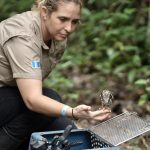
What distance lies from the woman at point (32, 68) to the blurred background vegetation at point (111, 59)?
1673 mm

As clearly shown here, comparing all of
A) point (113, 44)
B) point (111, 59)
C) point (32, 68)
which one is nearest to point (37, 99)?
point (32, 68)

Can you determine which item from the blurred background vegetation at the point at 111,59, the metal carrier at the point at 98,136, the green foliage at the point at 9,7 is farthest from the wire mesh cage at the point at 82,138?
the green foliage at the point at 9,7

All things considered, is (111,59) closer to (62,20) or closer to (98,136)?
(62,20)

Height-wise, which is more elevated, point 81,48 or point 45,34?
point 45,34

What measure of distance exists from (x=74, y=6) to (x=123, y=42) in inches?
118

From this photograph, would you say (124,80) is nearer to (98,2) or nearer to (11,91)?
(98,2)

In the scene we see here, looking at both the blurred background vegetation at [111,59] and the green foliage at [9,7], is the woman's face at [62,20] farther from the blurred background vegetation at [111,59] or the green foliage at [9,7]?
the green foliage at [9,7]

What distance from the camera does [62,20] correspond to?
3.31 metres

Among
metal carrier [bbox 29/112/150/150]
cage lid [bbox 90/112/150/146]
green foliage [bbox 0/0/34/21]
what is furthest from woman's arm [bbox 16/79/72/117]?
green foliage [bbox 0/0/34/21]

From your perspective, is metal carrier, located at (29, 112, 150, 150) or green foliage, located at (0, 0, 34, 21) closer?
metal carrier, located at (29, 112, 150, 150)

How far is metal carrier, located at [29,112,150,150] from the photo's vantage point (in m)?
2.95

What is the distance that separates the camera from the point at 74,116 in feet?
10.3

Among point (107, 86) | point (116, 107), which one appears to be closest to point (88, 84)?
point (107, 86)

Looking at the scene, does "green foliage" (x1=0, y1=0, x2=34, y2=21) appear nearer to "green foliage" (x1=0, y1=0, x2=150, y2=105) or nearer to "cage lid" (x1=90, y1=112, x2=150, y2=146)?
"green foliage" (x1=0, y1=0, x2=150, y2=105)
